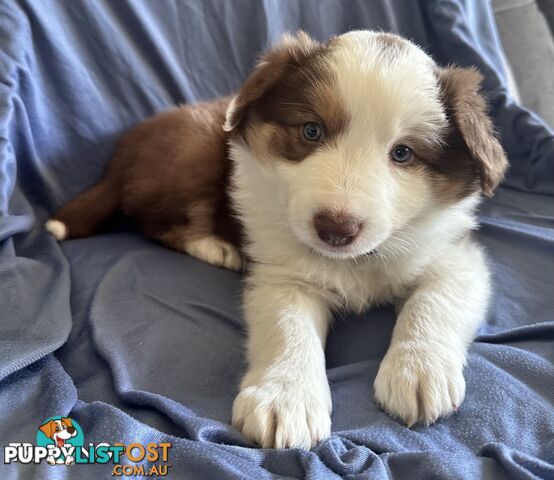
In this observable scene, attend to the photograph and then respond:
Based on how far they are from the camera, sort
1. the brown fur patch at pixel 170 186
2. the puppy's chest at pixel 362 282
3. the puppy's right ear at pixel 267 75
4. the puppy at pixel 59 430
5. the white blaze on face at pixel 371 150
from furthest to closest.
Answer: the brown fur patch at pixel 170 186, the puppy's chest at pixel 362 282, the puppy's right ear at pixel 267 75, the white blaze on face at pixel 371 150, the puppy at pixel 59 430

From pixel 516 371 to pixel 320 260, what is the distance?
0.83 m

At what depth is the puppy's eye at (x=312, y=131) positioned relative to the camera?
Answer: 2.06 metres

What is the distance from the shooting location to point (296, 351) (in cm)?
195

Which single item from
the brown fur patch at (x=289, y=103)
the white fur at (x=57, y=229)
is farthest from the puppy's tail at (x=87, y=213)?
the brown fur patch at (x=289, y=103)

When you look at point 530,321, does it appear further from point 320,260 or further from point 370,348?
point 320,260

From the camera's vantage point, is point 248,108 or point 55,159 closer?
point 248,108

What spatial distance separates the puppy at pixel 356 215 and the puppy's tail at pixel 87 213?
2.22 ft

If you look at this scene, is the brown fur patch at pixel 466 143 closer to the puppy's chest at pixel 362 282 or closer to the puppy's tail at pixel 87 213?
the puppy's chest at pixel 362 282

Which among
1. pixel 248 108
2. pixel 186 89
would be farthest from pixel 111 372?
pixel 186 89

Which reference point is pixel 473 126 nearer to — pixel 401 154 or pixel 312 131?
pixel 401 154

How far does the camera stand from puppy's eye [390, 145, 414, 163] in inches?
81.1

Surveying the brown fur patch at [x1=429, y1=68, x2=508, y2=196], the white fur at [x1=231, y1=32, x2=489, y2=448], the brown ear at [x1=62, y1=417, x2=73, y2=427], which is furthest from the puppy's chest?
the brown ear at [x1=62, y1=417, x2=73, y2=427]

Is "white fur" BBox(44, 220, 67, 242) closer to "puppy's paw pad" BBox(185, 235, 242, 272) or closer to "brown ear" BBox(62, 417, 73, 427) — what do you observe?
"puppy's paw pad" BBox(185, 235, 242, 272)

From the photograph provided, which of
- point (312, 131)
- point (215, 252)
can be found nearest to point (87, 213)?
point (215, 252)
